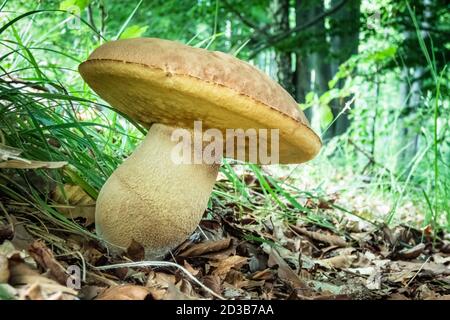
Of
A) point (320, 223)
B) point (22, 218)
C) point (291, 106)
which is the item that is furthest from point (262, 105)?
point (320, 223)

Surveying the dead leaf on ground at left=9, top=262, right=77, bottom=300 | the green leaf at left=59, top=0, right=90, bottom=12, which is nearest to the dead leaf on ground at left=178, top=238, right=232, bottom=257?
the dead leaf on ground at left=9, top=262, right=77, bottom=300

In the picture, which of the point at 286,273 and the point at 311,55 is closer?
the point at 286,273

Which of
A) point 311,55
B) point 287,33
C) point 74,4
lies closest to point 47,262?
point 74,4

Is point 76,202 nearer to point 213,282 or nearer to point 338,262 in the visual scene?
point 213,282

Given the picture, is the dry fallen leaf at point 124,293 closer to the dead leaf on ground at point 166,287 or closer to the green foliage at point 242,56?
the dead leaf on ground at point 166,287

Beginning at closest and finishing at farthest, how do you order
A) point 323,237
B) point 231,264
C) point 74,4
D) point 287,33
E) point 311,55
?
point 231,264
point 74,4
point 323,237
point 287,33
point 311,55

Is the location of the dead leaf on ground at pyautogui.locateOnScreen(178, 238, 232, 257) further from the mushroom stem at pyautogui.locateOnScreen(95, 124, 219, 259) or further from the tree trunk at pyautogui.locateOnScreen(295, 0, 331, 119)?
the tree trunk at pyautogui.locateOnScreen(295, 0, 331, 119)
